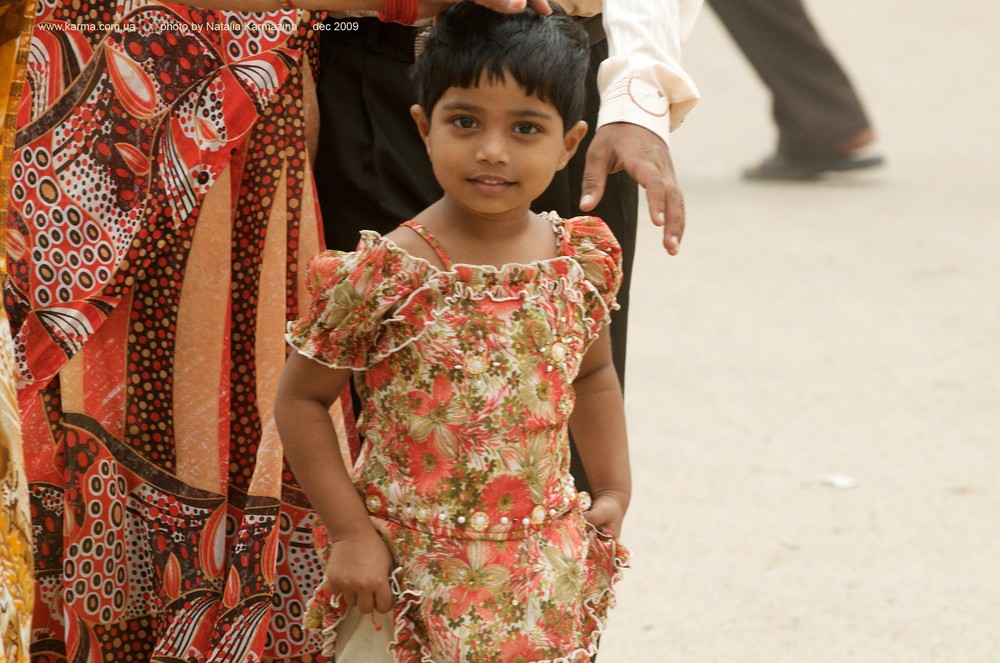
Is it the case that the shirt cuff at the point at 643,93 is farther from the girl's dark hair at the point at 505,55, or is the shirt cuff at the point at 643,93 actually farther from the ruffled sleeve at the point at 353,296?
the ruffled sleeve at the point at 353,296

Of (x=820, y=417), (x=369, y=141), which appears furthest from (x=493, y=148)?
(x=820, y=417)

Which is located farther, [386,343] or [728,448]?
[728,448]

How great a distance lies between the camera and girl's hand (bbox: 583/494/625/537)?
7.51 feet

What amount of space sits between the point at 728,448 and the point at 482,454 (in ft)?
9.33

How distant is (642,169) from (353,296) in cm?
46

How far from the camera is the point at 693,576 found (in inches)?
154

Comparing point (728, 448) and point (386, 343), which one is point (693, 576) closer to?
point (728, 448)

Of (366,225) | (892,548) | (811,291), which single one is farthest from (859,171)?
(366,225)

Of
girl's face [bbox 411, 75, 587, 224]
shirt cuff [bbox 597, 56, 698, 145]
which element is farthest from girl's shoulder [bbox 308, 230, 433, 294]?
shirt cuff [bbox 597, 56, 698, 145]

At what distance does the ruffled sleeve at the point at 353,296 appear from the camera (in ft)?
6.82

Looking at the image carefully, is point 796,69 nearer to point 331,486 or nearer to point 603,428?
point 603,428

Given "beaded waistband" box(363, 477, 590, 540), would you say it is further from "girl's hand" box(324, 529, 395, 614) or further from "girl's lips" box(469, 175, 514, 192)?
"girl's lips" box(469, 175, 514, 192)

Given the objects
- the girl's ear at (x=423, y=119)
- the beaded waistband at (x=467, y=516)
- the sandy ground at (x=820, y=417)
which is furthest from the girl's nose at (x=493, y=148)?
the sandy ground at (x=820, y=417)

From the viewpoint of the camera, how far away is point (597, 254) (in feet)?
7.39
